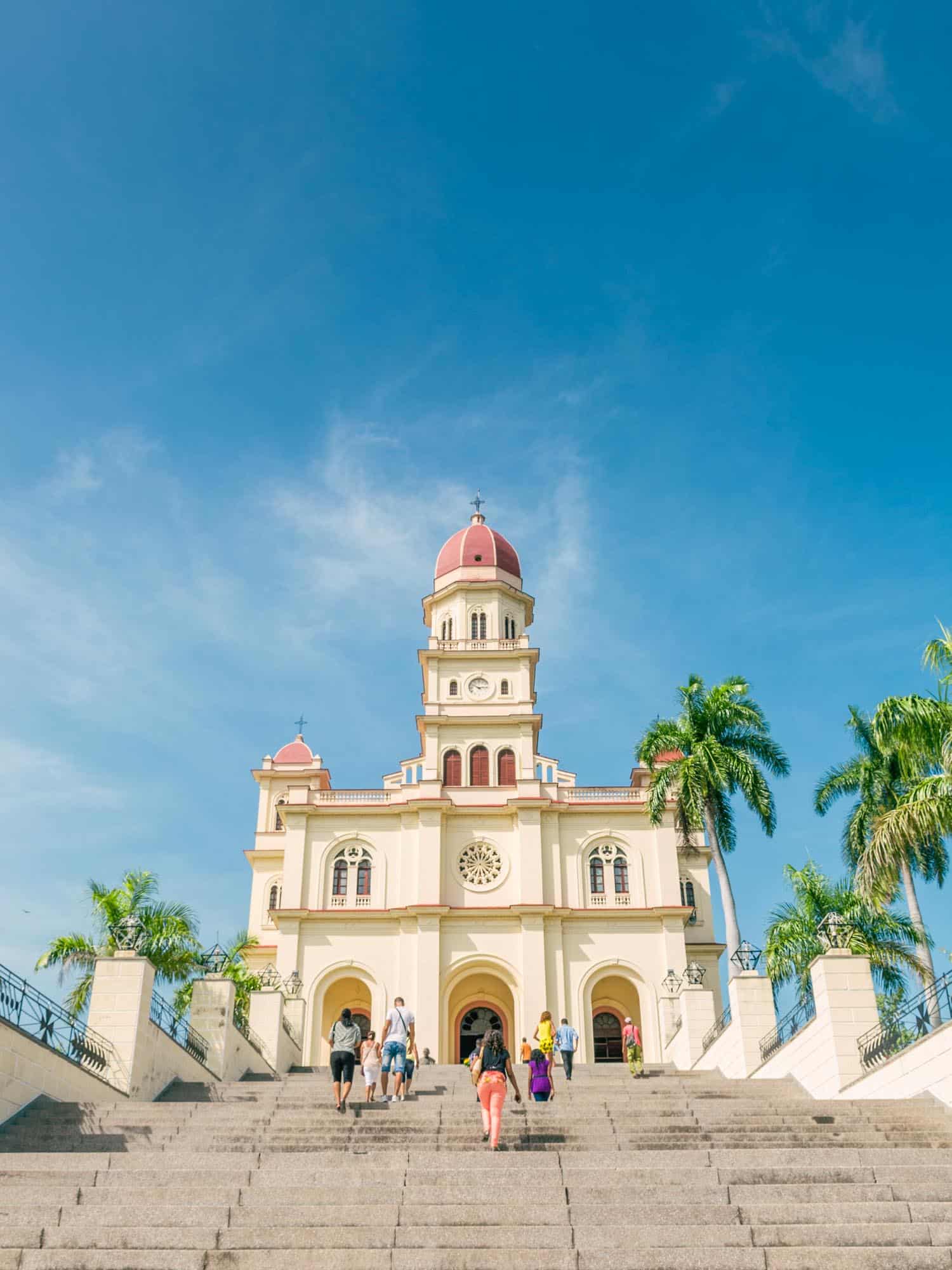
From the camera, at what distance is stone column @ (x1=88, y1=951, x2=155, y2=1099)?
693 inches

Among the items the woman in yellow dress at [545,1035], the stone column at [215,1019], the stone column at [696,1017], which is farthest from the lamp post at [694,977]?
the stone column at [215,1019]

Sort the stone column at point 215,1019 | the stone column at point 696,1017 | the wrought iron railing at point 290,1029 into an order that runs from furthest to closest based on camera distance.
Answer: the wrought iron railing at point 290,1029, the stone column at point 696,1017, the stone column at point 215,1019

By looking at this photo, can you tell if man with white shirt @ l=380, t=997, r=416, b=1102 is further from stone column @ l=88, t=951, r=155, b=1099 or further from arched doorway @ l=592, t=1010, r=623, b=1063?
arched doorway @ l=592, t=1010, r=623, b=1063

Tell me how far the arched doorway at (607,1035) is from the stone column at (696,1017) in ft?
45.1

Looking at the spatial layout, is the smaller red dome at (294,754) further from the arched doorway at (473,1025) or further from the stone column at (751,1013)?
the stone column at (751,1013)

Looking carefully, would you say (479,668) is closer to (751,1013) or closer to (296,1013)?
(296,1013)

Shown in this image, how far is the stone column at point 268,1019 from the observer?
90.8ft

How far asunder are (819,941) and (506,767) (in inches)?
733

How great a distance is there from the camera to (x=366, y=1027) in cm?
4022

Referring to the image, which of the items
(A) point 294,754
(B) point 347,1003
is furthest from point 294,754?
(B) point 347,1003

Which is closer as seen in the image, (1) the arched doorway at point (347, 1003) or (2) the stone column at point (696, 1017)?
(2) the stone column at point (696, 1017)

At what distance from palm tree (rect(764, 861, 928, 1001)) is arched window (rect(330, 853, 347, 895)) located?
15.9m

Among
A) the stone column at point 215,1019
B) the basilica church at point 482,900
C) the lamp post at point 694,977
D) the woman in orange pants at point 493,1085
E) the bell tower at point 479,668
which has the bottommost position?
the woman in orange pants at point 493,1085

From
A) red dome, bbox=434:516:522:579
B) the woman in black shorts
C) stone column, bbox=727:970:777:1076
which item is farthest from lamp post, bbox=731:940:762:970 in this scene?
red dome, bbox=434:516:522:579
